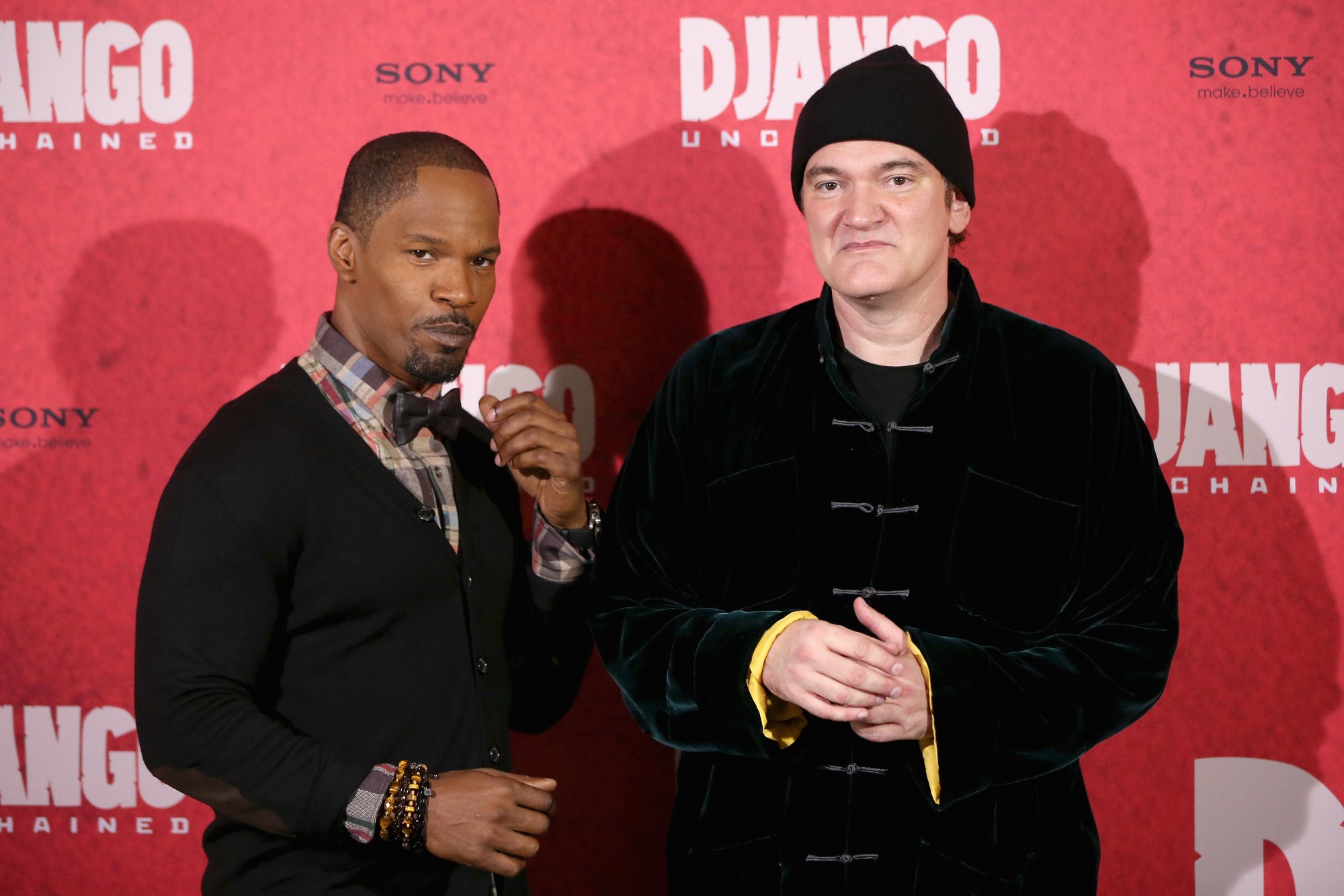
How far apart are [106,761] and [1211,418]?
2383mm

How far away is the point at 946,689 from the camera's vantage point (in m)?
1.36

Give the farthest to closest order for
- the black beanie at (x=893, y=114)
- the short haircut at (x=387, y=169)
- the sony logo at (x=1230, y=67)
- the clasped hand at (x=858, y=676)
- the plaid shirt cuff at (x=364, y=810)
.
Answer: the sony logo at (x=1230, y=67)
the short haircut at (x=387, y=169)
the black beanie at (x=893, y=114)
the plaid shirt cuff at (x=364, y=810)
the clasped hand at (x=858, y=676)

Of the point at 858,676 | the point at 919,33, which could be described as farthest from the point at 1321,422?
the point at 858,676

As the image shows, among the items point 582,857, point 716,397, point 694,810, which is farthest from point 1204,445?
point 582,857

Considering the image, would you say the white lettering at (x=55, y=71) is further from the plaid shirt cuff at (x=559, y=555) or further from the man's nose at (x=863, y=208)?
the man's nose at (x=863, y=208)

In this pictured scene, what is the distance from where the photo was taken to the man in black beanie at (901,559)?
57.6 inches

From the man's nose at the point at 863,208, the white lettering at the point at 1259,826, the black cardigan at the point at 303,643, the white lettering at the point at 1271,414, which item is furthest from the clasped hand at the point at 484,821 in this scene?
the white lettering at the point at 1271,414

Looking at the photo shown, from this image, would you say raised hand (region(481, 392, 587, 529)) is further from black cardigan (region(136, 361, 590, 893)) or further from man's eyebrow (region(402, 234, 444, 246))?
man's eyebrow (region(402, 234, 444, 246))

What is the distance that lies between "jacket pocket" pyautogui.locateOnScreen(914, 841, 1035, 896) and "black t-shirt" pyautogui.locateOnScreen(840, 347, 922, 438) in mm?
591

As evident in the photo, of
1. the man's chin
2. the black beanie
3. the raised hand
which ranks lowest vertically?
the raised hand

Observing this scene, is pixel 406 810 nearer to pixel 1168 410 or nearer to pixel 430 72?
pixel 430 72

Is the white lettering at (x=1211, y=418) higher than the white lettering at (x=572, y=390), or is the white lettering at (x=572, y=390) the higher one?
the white lettering at (x=572, y=390)

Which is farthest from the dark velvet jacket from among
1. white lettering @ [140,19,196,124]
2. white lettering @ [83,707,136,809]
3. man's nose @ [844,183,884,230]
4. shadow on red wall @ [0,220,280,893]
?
white lettering @ [140,19,196,124]

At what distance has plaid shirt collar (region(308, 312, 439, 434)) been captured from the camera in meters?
1.62
